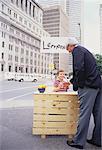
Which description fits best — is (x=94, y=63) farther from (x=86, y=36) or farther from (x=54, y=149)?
(x=86, y=36)

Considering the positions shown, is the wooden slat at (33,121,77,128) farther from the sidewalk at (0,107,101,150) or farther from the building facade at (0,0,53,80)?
the building facade at (0,0,53,80)

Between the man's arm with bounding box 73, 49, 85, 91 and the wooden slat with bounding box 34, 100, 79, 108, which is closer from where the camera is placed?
the man's arm with bounding box 73, 49, 85, 91

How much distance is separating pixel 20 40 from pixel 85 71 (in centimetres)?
7812

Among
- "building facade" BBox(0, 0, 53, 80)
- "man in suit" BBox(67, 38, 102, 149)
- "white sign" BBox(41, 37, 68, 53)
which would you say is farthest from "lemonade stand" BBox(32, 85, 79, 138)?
"building facade" BBox(0, 0, 53, 80)

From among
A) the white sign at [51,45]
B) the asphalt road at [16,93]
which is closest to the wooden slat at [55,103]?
the white sign at [51,45]

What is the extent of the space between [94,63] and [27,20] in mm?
88785

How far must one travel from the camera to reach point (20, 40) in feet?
266

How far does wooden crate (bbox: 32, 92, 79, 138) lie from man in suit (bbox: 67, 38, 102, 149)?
1.43 feet

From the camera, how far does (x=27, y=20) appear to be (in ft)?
298

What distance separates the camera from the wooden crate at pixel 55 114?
15.5 feet

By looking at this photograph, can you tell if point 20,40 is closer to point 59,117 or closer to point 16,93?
point 16,93

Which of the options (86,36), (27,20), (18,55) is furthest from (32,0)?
(86,36)

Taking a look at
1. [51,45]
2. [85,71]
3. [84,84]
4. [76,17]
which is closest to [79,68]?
[85,71]

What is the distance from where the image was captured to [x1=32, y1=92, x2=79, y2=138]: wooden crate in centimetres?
473
